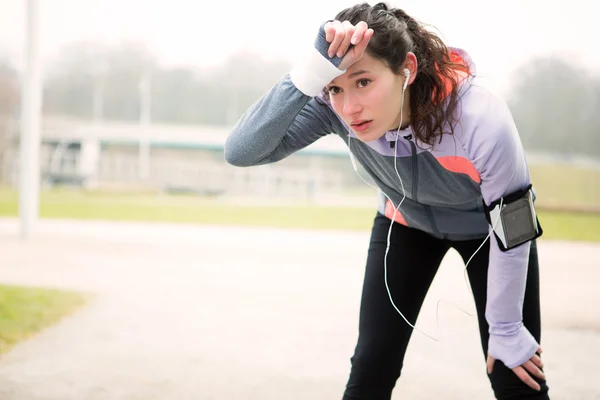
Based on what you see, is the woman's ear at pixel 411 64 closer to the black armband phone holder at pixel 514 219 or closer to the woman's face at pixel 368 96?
the woman's face at pixel 368 96

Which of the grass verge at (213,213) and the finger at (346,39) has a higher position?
the finger at (346,39)

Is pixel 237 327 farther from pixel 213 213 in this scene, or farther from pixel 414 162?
pixel 213 213

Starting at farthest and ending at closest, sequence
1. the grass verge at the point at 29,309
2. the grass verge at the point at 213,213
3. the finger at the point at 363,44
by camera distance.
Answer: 1. the grass verge at the point at 213,213
2. the grass verge at the point at 29,309
3. the finger at the point at 363,44

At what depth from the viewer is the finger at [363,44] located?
→ 3.31 feet

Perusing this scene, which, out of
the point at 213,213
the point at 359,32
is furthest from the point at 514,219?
the point at 213,213

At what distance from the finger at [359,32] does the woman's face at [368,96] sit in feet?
0.16

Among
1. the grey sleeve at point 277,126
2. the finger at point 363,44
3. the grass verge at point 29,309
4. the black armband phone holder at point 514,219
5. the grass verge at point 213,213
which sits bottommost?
the grass verge at point 213,213

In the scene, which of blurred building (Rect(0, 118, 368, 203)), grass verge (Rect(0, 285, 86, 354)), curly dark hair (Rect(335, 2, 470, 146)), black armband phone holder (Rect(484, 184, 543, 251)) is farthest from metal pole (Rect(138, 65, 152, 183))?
black armband phone holder (Rect(484, 184, 543, 251))

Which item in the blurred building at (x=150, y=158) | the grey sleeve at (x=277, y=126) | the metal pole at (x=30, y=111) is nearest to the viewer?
the grey sleeve at (x=277, y=126)

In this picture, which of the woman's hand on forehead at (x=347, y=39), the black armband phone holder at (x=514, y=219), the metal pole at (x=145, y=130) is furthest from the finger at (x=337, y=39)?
the metal pole at (x=145, y=130)

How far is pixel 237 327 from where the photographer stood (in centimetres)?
274

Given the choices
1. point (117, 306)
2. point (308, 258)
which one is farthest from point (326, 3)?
point (117, 306)

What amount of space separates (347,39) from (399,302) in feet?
1.78

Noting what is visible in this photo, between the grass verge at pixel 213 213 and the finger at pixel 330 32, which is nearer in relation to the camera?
the finger at pixel 330 32
